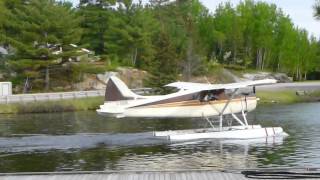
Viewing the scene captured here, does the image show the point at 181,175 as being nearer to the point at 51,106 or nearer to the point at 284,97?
the point at 51,106

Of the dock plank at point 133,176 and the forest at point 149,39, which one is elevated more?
the forest at point 149,39

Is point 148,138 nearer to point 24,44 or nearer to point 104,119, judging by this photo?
point 104,119

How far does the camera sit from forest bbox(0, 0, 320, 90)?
186 ft

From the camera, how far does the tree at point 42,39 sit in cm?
5562

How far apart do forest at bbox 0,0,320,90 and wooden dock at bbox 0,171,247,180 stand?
9639mm

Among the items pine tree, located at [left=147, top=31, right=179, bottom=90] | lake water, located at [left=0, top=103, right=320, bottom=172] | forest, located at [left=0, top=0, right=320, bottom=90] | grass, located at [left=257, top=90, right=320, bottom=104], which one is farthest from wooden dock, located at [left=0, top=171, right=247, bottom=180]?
grass, located at [left=257, top=90, right=320, bottom=104]

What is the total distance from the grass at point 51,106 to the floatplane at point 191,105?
75.8 feet

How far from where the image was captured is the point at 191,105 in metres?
26.6

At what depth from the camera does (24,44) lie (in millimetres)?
55844

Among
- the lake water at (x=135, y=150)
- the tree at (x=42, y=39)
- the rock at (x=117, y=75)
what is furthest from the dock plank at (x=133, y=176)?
the rock at (x=117, y=75)

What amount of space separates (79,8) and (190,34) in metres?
13.9

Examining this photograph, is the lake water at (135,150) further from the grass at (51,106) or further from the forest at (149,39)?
the grass at (51,106)

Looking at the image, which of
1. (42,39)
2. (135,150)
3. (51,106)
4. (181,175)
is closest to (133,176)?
(181,175)

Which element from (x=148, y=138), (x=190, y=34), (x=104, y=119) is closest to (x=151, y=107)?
(x=148, y=138)
